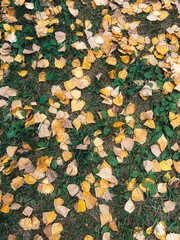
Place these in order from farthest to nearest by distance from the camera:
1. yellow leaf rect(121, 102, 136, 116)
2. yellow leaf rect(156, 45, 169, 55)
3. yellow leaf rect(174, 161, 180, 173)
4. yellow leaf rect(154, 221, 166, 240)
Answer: yellow leaf rect(156, 45, 169, 55) → yellow leaf rect(121, 102, 136, 116) → yellow leaf rect(174, 161, 180, 173) → yellow leaf rect(154, 221, 166, 240)

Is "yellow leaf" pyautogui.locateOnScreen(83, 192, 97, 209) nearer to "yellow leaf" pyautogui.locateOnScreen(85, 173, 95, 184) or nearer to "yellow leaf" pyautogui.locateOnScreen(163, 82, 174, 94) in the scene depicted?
"yellow leaf" pyautogui.locateOnScreen(85, 173, 95, 184)

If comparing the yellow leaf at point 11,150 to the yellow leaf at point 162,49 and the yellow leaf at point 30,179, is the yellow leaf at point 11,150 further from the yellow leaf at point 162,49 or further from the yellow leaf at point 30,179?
the yellow leaf at point 162,49

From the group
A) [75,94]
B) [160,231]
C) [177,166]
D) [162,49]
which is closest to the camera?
[160,231]

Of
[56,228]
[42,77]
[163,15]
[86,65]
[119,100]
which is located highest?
[163,15]

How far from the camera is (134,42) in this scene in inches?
89.1

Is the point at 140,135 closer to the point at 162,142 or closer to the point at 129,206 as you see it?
the point at 162,142

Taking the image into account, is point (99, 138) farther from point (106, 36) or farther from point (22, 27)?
point (22, 27)

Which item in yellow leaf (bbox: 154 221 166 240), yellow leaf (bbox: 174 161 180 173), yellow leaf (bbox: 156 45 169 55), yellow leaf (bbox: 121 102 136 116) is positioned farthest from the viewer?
yellow leaf (bbox: 156 45 169 55)

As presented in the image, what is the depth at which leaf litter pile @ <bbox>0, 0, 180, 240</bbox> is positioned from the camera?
197 cm

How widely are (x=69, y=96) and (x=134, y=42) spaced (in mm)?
911

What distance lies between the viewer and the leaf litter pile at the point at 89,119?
1.97 meters

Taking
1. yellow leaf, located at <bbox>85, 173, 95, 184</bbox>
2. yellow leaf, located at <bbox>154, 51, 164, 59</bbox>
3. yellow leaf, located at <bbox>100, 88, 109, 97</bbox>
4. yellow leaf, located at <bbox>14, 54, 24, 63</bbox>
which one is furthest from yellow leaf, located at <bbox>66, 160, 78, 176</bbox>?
yellow leaf, located at <bbox>154, 51, 164, 59</bbox>

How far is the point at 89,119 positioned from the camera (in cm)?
Result: 210

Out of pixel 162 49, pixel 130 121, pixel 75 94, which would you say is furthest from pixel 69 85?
pixel 162 49
